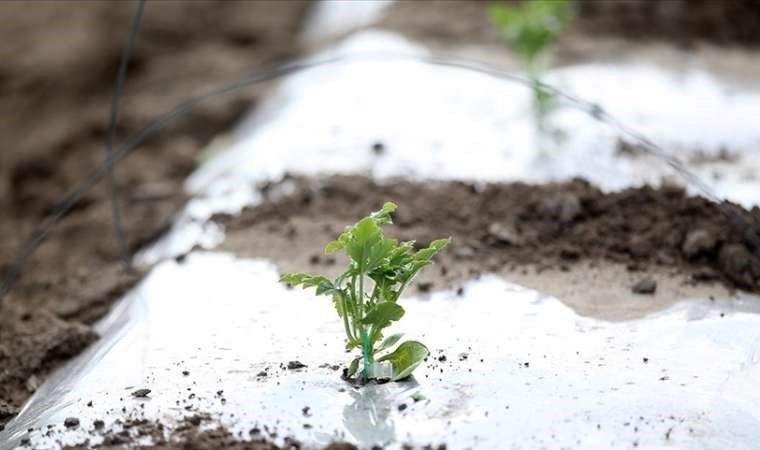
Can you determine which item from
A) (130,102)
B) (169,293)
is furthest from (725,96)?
(130,102)

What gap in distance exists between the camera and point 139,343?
3775 millimetres

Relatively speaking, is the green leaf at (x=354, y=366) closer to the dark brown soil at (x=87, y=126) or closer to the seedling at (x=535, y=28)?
the dark brown soil at (x=87, y=126)

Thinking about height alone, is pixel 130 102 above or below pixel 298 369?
above

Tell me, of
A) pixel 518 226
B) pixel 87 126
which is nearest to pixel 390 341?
pixel 518 226

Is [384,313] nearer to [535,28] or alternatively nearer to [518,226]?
[518,226]

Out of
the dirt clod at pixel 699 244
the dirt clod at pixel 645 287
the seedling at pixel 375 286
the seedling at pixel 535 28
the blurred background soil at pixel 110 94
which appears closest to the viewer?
the seedling at pixel 375 286

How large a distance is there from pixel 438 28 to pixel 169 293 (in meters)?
3.69

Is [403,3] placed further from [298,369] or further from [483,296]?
[298,369]

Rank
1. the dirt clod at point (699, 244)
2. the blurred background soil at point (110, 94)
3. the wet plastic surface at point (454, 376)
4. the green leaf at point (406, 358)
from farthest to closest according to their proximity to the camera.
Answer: the blurred background soil at point (110, 94) → the dirt clod at point (699, 244) → the green leaf at point (406, 358) → the wet plastic surface at point (454, 376)

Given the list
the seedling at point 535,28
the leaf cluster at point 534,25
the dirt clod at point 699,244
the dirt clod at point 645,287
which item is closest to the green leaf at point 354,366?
the dirt clod at point 645,287

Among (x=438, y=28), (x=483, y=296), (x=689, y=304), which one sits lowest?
(x=689, y=304)

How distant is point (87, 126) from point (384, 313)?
175 inches

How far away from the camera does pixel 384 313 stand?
120 inches

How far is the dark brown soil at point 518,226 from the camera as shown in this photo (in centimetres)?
398
